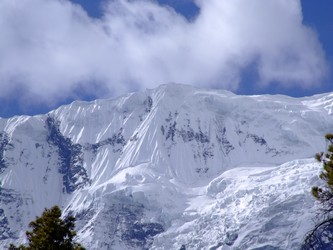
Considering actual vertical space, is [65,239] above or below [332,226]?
above

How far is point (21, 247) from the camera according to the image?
4666cm

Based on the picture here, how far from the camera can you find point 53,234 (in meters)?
44.9

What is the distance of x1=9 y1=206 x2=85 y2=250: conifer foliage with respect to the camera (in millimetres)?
44594

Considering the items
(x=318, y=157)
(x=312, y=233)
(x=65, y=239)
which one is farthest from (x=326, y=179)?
(x=65, y=239)

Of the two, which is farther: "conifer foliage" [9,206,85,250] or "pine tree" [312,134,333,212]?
"conifer foliage" [9,206,85,250]

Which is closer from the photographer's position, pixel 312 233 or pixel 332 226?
pixel 312 233

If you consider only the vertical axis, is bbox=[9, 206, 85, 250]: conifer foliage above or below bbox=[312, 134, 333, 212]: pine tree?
above

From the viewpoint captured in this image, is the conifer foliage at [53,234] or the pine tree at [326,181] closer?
the pine tree at [326,181]

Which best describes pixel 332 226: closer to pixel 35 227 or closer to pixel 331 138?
pixel 331 138

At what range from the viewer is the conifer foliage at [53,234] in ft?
146

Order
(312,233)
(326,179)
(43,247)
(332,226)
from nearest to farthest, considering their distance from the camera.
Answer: (312,233) < (332,226) < (326,179) < (43,247)

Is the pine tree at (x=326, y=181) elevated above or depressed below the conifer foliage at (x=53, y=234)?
below

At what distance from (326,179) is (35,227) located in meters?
19.1

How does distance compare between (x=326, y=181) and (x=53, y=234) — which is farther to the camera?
(x=53, y=234)
